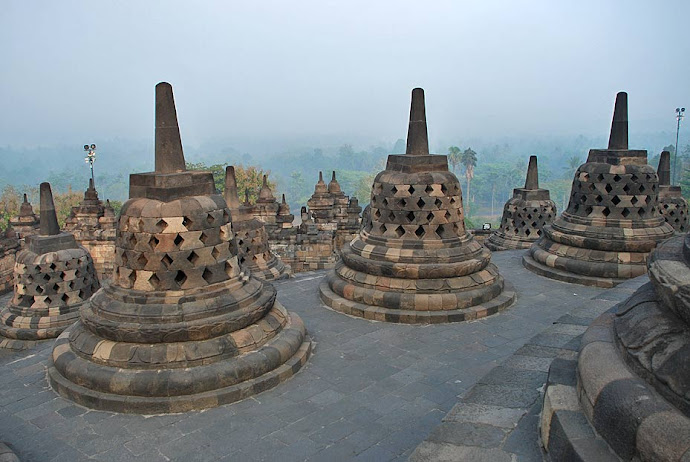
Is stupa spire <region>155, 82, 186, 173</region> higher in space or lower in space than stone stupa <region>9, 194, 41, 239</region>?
higher

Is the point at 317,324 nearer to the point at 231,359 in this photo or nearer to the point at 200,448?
the point at 231,359

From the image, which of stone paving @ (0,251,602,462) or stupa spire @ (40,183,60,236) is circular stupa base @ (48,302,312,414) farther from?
stupa spire @ (40,183,60,236)

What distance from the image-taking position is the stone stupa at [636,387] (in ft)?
7.83

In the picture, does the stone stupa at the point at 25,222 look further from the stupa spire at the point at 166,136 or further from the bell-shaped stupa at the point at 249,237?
the stupa spire at the point at 166,136

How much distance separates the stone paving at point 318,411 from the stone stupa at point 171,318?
204mm

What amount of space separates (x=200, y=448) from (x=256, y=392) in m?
1.00

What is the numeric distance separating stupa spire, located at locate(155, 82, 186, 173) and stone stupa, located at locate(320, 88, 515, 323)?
11.2 ft

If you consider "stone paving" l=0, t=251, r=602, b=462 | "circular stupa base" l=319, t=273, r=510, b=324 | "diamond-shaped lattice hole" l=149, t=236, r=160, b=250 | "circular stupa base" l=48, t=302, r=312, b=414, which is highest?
"diamond-shaped lattice hole" l=149, t=236, r=160, b=250

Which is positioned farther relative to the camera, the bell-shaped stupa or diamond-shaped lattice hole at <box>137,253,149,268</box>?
the bell-shaped stupa

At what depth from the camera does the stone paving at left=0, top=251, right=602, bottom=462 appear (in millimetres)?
4523

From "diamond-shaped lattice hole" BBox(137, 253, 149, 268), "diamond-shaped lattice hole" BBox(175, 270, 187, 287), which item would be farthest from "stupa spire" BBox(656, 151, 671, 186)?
"diamond-shaped lattice hole" BBox(137, 253, 149, 268)

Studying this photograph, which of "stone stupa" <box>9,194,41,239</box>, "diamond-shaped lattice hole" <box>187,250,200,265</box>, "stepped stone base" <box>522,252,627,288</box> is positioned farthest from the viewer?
"stone stupa" <box>9,194,41,239</box>

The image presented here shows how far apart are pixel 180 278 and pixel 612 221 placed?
7934 millimetres

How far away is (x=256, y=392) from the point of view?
5441 millimetres
